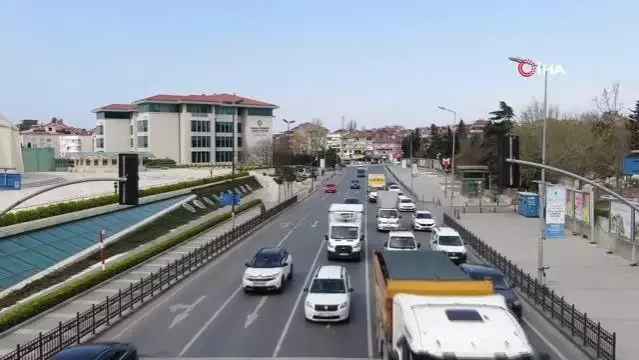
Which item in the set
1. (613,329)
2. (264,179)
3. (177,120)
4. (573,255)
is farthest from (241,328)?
(177,120)

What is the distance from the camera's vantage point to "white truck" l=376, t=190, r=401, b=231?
42.4 metres

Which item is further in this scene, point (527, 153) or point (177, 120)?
point (177, 120)

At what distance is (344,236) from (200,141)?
95844 mm

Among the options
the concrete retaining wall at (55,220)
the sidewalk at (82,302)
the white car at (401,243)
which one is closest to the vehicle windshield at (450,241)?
the white car at (401,243)

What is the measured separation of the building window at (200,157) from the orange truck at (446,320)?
112 metres

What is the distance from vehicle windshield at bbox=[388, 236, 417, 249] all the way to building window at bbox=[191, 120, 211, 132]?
9750 cm

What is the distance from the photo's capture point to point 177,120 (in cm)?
12225

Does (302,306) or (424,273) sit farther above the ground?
(424,273)

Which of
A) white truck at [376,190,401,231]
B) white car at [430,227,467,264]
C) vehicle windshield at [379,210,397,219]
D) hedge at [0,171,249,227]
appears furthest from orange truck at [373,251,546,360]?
vehicle windshield at [379,210,397,219]

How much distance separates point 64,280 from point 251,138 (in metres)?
106

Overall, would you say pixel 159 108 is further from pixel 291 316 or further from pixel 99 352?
pixel 99 352

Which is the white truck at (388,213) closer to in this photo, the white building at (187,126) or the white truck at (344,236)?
the white truck at (344,236)

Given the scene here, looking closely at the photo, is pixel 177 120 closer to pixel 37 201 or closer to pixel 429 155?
pixel 429 155

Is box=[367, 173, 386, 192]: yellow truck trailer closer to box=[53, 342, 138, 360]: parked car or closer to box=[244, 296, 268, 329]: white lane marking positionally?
box=[244, 296, 268, 329]: white lane marking
